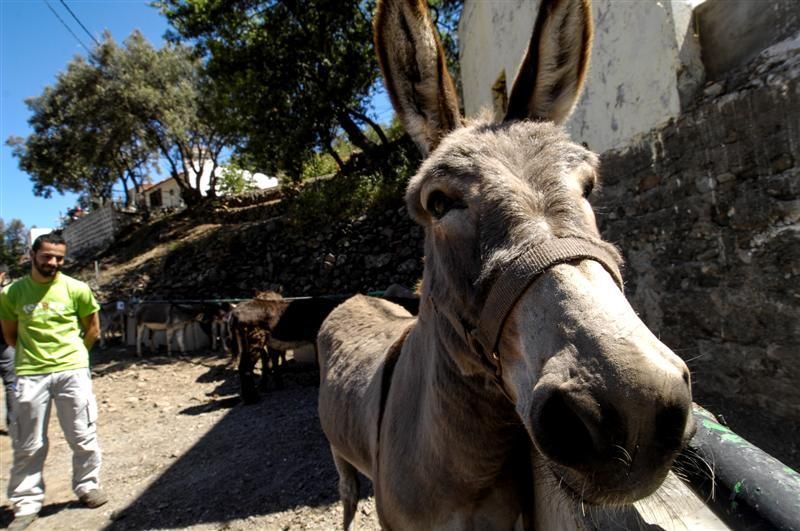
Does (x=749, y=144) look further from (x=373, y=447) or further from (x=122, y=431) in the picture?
(x=122, y=431)

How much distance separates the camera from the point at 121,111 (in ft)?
72.3

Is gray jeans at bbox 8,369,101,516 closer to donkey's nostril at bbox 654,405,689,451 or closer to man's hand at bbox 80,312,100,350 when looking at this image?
man's hand at bbox 80,312,100,350

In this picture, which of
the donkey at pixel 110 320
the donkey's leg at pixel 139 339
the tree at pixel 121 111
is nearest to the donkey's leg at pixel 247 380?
the donkey's leg at pixel 139 339

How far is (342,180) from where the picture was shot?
1284cm

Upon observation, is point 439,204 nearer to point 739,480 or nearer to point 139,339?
point 739,480

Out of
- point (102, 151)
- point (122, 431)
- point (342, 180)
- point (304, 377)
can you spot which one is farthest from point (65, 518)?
point (102, 151)

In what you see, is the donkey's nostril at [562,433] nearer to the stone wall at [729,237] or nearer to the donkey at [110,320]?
the stone wall at [729,237]

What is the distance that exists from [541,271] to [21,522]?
5.34 meters

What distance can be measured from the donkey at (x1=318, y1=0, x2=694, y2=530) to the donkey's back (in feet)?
0.40

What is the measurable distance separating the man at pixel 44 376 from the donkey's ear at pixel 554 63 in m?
4.39

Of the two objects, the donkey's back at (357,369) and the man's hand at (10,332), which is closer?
the donkey's back at (357,369)

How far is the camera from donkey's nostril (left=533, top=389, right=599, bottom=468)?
2.72ft

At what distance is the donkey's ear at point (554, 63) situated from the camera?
5.27ft

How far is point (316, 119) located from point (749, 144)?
38.2 feet
